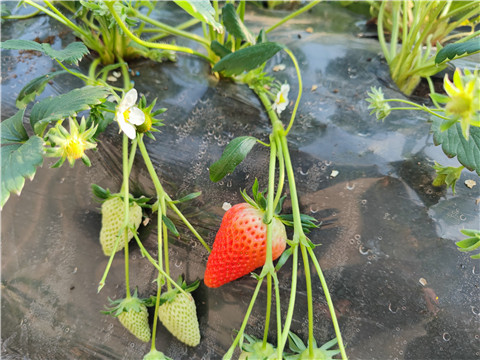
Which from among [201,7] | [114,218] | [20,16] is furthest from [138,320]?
[20,16]

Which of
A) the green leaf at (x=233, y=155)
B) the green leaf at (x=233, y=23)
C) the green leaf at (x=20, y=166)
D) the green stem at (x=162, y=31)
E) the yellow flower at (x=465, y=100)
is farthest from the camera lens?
the green stem at (x=162, y=31)

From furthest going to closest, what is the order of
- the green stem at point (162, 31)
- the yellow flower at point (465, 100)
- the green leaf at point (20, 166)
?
the green stem at point (162, 31) < the green leaf at point (20, 166) < the yellow flower at point (465, 100)

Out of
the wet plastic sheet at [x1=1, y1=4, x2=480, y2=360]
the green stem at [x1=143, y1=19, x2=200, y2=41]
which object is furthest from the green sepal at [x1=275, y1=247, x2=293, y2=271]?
the green stem at [x1=143, y1=19, x2=200, y2=41]

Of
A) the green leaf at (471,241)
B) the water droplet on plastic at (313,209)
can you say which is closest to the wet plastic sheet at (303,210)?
the water droplet on plastic at (313,209)

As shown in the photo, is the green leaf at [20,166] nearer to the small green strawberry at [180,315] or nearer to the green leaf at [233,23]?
the small green strawberry at [180,315]

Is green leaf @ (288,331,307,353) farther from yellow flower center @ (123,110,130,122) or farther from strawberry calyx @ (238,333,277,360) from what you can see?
yellow flower center @ (123,110,130,122)

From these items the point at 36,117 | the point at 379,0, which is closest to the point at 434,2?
the point at 379,0
